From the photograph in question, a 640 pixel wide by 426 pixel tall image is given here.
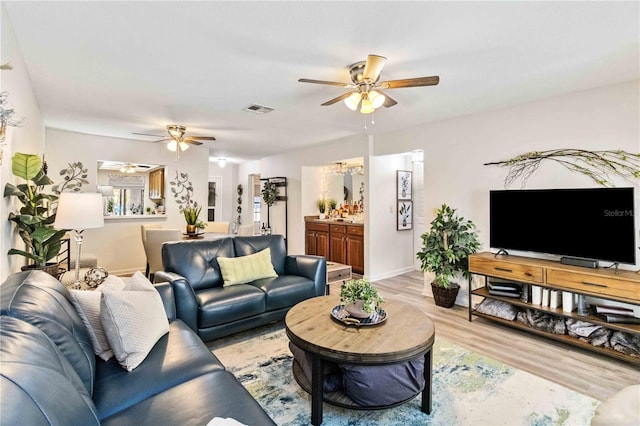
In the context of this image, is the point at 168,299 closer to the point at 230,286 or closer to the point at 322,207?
the point at 230,286

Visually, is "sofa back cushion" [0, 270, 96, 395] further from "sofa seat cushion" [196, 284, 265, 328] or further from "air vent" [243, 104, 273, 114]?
"air vent" [243, 104, 273, 114]

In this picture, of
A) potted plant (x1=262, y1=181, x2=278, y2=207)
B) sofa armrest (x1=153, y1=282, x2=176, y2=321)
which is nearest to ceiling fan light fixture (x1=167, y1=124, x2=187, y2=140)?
sofa armrest (x1=153, y1=282, x2=176, y2=321)

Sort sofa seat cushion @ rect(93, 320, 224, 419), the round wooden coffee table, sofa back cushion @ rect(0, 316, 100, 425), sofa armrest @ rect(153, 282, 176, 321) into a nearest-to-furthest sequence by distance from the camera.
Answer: sofa back cushion @ rect(0, 316, 100, 425)
sofa seat cushion @ rect(93, 320, 224, 419)
the round wooden coffee table
sofa armrest @ rect(153, 282, 176, 321)

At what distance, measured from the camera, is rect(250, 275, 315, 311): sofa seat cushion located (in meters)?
3.11

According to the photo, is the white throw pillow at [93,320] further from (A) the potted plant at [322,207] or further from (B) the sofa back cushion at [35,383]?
(A) the potted plant at [322,207]

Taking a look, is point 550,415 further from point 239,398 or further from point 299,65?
point 299,65

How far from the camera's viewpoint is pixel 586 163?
314 centimetres

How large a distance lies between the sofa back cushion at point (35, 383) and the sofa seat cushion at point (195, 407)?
233 millimetres

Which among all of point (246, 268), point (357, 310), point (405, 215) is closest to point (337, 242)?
point (405, 215)

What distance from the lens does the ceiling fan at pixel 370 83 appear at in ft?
7.53

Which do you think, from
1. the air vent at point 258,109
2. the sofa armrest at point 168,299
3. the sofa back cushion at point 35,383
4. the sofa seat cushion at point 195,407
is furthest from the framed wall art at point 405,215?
the sofa back cushion at point 35,383

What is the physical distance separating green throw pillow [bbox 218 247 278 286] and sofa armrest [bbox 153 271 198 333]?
553mm

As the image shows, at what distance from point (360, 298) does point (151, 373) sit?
1269mm

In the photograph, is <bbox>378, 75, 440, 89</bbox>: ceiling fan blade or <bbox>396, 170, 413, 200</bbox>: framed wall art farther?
<bbox>396, 170, 413, 200</bbox>: framed wall art
